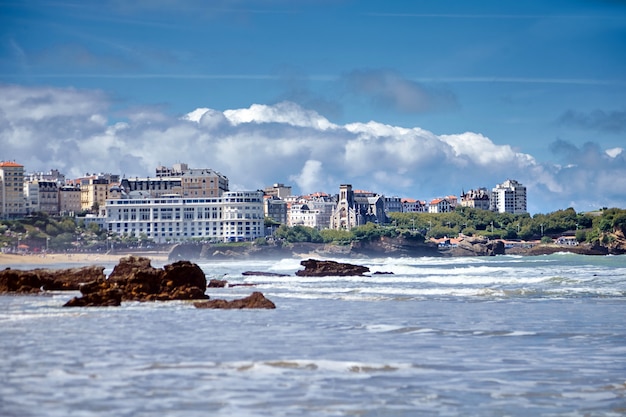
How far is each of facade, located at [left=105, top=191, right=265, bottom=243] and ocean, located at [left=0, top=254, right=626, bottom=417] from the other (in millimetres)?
143996

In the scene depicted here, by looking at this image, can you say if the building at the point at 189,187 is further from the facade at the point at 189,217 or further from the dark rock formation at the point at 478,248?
the dark rock formation at the point at 478,248

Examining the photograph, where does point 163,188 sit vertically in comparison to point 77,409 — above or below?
above

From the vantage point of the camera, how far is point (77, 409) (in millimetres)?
15453

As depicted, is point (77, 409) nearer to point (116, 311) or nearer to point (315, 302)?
point (116, 311)

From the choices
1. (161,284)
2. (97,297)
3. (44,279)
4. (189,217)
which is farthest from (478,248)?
(97,297)

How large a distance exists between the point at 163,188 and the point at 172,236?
22.7m

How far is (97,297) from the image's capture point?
1318 inches

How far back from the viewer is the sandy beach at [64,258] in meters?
120

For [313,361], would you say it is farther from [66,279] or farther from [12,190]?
[12,190]

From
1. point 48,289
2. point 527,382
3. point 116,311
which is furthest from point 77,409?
point 48,289

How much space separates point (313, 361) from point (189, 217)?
161m

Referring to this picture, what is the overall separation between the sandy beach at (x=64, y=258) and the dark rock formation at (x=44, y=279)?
6772 centimetres

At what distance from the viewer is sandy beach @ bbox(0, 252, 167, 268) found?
120188 mm

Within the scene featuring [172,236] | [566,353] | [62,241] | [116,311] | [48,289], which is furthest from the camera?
[172,236]
